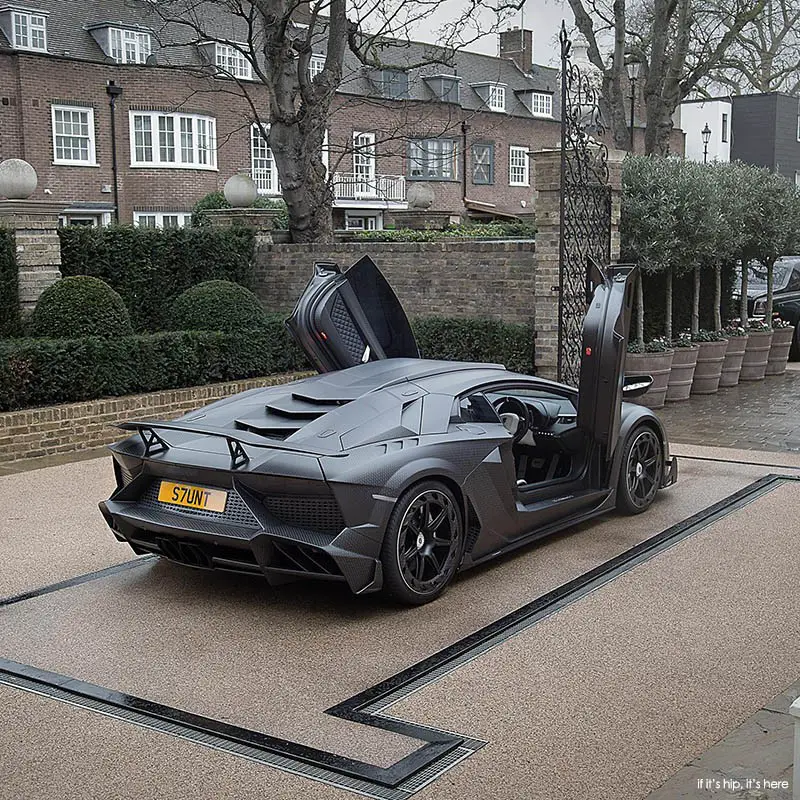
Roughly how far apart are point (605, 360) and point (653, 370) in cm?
627

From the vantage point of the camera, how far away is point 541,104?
151ft

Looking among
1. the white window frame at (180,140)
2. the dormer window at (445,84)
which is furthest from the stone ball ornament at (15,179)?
the dormer window at (445,84)

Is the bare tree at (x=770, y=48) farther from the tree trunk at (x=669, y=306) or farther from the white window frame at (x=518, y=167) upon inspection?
the tree trunk at (x=669, y=306)

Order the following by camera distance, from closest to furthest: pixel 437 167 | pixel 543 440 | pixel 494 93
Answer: pixel 543 440
pixel 437 167
pixel 494 93

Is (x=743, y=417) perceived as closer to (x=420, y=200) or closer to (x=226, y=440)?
(x=226, y=440)

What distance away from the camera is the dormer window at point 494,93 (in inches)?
1716

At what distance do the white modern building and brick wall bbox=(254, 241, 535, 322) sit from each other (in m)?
37.4

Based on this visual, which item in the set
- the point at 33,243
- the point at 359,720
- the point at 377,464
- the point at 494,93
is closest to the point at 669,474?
the point at 377,464

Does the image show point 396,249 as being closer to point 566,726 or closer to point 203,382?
point 203,382

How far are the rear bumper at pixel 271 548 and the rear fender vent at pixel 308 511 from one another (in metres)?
0.03

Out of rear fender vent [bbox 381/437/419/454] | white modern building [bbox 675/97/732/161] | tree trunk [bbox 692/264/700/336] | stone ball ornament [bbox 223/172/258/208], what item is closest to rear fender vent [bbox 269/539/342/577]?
rear fender vent [bbox 381/437/419/454]

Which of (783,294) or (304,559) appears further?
(783,294)

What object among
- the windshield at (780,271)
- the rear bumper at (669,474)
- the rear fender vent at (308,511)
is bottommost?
the rear bumper at (669,474)

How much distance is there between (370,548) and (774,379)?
→ 37.4ft
